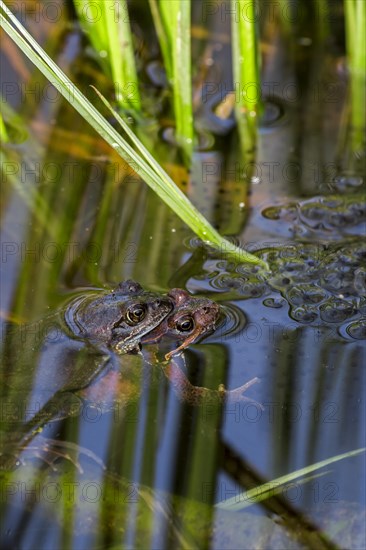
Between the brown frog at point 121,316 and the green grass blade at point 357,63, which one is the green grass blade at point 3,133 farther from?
the green grass blade at point 357,63

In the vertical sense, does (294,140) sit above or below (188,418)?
above

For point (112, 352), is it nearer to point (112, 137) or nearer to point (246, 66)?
point (112, 137)

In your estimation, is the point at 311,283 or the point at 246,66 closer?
the point at 311,283

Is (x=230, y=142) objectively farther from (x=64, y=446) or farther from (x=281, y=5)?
(x=64, y=446)

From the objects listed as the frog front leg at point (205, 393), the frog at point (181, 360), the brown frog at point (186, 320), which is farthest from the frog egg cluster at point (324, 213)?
the frog front leg at point (205, 393)

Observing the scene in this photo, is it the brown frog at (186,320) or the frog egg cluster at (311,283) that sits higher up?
the frog egg cluster at (311,283)

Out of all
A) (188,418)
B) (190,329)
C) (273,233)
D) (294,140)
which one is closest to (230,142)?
(294,140)

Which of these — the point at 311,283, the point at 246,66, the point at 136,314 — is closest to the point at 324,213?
the point at 311,283
